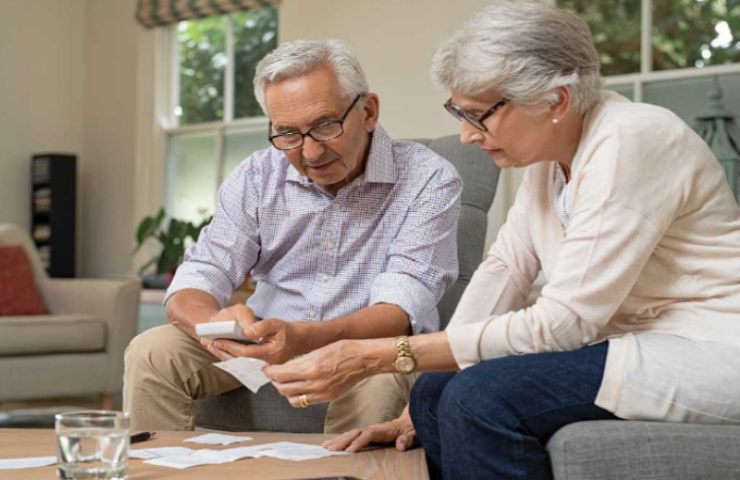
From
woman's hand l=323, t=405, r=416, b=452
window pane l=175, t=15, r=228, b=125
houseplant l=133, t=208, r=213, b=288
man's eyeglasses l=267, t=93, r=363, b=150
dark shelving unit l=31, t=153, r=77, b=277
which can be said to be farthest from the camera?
dark shelving unit l=31, t=153, r=77, b=277

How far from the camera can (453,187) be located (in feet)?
7.98

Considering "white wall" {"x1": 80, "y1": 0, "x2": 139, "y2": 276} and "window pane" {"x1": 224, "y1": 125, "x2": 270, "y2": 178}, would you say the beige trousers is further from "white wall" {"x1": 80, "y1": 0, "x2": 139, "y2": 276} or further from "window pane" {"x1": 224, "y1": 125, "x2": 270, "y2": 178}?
"white wall" {"x1": 80, "y1": 0, "x2": 139, "y2": 276}

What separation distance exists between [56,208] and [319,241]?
174 inches

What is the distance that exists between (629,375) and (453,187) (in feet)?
3.35

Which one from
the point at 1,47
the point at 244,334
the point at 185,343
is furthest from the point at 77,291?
the point at 244,334

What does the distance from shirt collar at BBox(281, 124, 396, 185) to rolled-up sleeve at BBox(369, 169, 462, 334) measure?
3.5 inches

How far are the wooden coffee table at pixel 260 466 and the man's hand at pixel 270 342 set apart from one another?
149 mm

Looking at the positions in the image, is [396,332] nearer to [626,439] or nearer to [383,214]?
[383,214]

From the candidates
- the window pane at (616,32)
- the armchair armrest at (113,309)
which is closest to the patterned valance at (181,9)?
the armchair armrest at (113,309)

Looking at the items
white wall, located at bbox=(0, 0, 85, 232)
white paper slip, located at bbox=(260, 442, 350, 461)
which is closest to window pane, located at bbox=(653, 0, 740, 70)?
white paper slip, located at bbox=(260, 442, 350, 461)

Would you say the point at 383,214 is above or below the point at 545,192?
below

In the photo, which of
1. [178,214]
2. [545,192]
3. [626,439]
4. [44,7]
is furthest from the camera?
[44,7]

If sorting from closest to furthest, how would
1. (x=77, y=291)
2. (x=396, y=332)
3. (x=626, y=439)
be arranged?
(x=626, y=439) < (x=396, y=332) < (x=77, y=291)

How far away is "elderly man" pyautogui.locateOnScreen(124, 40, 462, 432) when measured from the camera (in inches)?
88.4
